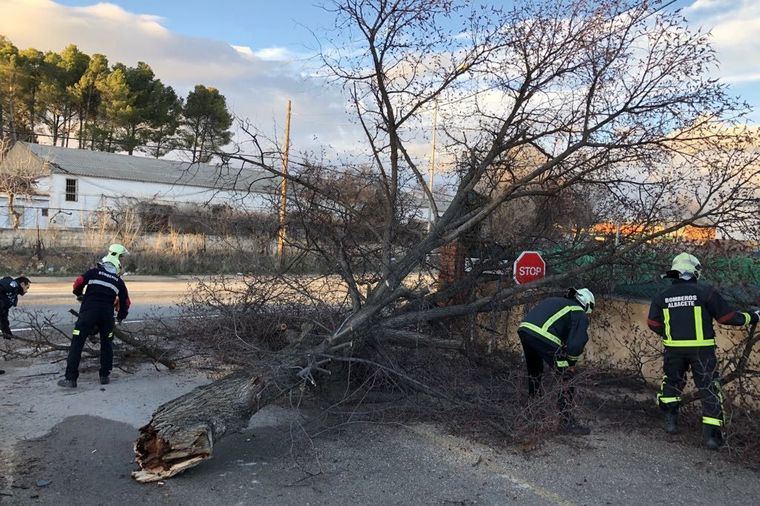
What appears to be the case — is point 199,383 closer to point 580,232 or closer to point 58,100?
point 580,232

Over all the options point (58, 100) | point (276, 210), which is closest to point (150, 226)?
point (58, 100)

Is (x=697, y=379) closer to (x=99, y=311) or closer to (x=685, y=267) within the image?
(x=685, y=267)

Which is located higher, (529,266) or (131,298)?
(529,266)

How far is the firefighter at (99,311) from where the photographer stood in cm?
650

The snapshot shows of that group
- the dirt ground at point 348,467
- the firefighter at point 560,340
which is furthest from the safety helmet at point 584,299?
the dirt ground at point 348,467

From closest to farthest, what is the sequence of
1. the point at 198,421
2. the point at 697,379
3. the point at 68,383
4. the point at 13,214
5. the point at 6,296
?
the point at 198,421, the point at 697,379, the point at 68,383, the point at 6,296, the point at 13,214

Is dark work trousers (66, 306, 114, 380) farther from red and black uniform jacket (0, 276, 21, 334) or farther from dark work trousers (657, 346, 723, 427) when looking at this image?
dark work trousers (657, 346, 723, 427)

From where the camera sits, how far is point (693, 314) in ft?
17.1

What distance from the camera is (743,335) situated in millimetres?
5965

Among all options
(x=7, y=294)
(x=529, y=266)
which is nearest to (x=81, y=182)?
(x=7, y=294)

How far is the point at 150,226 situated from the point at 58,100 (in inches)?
707

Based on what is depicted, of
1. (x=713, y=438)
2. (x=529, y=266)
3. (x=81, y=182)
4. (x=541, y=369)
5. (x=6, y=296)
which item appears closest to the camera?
(x=713, y=438)

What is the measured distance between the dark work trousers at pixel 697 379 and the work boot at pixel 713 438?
0.24 ft

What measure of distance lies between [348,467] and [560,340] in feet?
7.37
